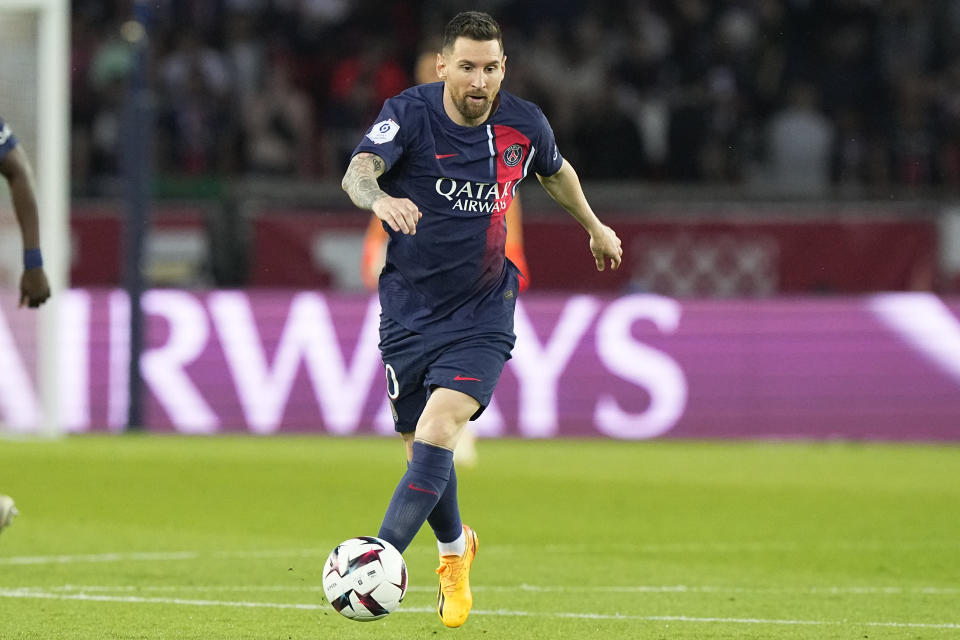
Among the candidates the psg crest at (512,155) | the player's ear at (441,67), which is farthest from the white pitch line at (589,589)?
the player's ear at (441,67)

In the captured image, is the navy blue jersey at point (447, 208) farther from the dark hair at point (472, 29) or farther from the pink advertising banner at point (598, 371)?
the pink advertising banner at point (598, 371)

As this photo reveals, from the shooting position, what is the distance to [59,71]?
48.0ft

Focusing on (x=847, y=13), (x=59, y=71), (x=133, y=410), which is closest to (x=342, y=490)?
(x=133, y=410)

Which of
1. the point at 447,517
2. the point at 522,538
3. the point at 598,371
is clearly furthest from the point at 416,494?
the point at 598,371

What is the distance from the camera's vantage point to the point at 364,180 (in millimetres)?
5914

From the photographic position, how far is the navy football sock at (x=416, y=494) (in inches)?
232

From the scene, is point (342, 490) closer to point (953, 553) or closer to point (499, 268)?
Result: point (953, 553)

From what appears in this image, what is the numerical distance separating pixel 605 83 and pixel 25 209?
13.6 metres

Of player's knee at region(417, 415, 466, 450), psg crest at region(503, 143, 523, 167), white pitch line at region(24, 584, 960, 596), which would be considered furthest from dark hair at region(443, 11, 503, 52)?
white pitch line at region(24, 584, 960, 596)

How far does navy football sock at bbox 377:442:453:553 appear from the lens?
5.88 m

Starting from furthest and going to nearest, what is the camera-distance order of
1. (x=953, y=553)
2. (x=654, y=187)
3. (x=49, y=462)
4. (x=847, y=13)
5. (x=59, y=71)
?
1. (x=847, y=13)
2. (x=654, y=187)
3. (x=59, y=71)
4. (x=49, y=462)
5. (x=953, y=553)

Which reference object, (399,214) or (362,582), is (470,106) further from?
(362,582)

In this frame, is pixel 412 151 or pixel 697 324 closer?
pixel 412 151

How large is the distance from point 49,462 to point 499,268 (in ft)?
24.4
